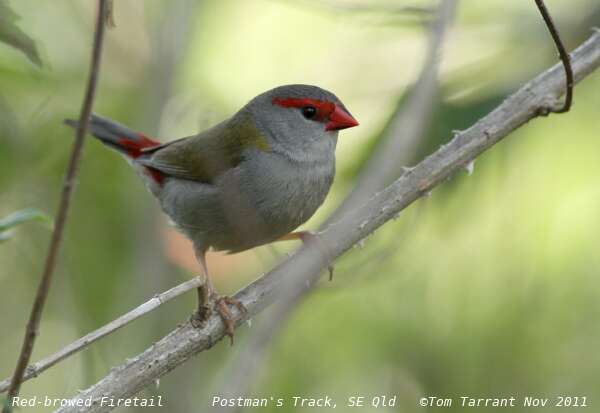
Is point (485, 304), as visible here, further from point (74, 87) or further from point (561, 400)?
point (74, 87)

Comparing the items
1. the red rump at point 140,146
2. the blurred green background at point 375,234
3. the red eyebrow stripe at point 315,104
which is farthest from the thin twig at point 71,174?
the red rump at point 140,146

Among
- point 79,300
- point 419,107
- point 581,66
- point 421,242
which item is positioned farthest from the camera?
point 421,242

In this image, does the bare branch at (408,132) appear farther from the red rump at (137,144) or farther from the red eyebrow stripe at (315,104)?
the red rump at (137,144)

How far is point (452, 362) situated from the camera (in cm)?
438

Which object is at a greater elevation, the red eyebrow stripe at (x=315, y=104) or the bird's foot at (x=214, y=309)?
the red eyebrow stripe at (x=315, y=104)

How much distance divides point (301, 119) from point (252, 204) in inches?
23.9

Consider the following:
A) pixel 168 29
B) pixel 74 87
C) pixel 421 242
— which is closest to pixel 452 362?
pixel 421 242

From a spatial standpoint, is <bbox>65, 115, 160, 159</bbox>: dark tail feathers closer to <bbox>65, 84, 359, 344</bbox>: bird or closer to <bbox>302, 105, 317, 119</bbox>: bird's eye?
<bbox>65, 84, 359, 344</bbox>: bird

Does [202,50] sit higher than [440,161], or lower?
higher

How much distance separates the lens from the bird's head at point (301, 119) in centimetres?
405

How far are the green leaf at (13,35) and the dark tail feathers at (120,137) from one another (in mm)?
2484

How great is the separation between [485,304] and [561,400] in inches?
25.5

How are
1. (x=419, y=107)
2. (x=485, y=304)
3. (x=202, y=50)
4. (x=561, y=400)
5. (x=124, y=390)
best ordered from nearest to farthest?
(x=419, y=107)
(x=124, y=390)
(x=561, y=400)
(x=485, y=304)
(x=202, y=50)

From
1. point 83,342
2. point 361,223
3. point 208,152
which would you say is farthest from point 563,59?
point 208,152
